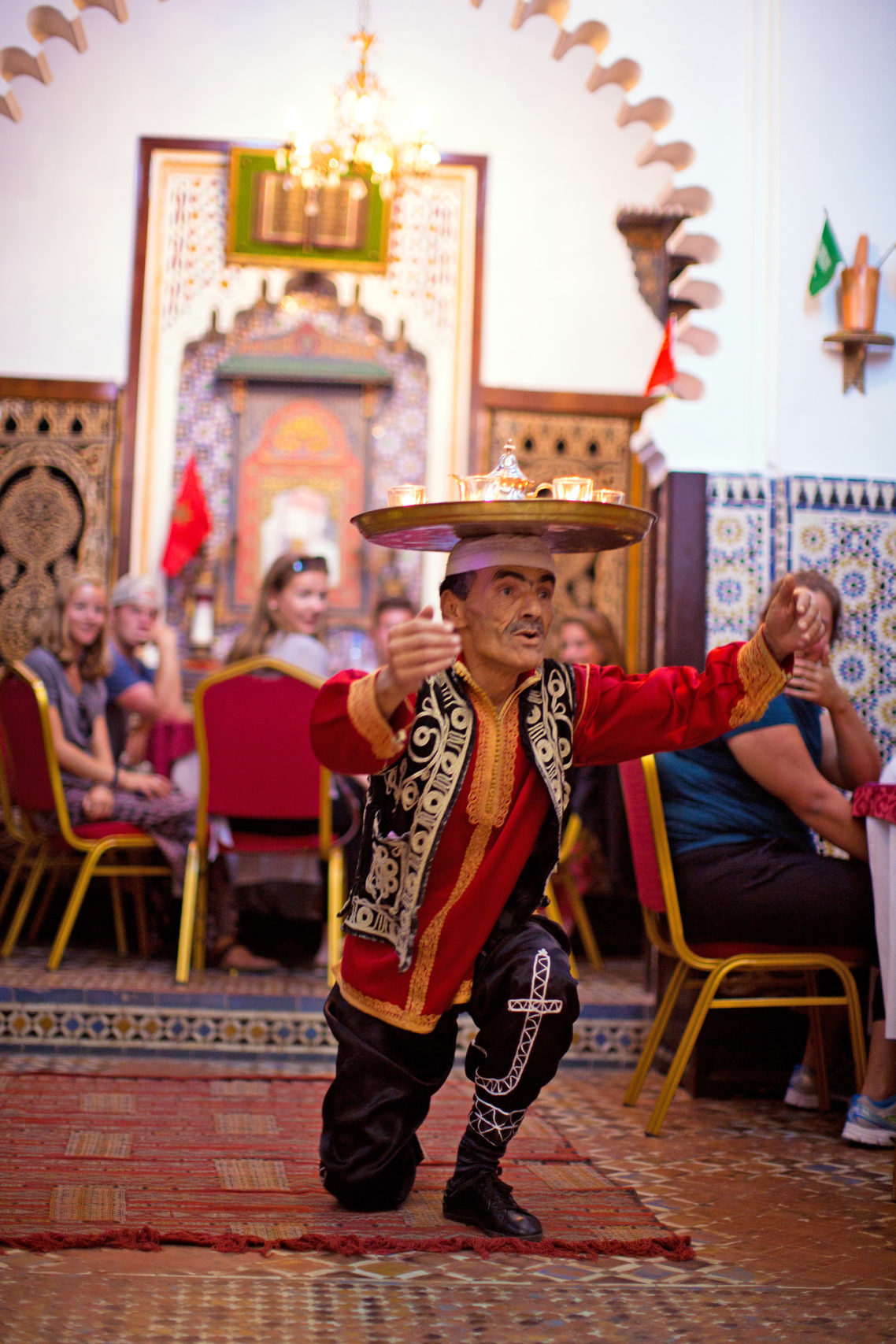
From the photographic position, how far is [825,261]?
13.8ft

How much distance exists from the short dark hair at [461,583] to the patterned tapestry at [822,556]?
5.62 ft

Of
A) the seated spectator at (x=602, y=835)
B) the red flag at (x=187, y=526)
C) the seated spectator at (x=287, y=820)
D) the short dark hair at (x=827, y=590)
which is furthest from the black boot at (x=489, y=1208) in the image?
the red flag at (x=187, y=526)

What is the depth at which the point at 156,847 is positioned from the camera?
15.6 feet

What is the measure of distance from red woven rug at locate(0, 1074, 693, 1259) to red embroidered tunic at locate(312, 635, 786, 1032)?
38cm

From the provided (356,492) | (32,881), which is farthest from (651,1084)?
(356,492)

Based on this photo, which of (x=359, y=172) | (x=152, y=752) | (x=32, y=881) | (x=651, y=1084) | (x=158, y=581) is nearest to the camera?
(x=651, y=1084)

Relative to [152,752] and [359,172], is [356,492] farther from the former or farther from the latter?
[152,752]

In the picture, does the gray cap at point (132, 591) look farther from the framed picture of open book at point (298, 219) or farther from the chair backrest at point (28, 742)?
the framed picture of open book at point (298, 219)

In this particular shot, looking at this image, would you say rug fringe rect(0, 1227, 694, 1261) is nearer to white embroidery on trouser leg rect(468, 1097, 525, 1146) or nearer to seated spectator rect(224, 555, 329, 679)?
white embroidery on trouser leg rect(468, 1097, 525, 1146)

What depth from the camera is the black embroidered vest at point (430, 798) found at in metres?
2.39

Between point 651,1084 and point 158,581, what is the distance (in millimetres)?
3831

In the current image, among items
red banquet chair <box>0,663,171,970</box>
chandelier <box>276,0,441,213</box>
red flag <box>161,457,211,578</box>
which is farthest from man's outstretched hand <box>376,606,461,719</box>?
red flag <box>161,457,211,578</box>

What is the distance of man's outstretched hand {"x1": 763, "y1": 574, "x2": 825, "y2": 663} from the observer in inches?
93.7

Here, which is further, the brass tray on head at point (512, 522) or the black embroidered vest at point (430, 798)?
the black embroidered vest at point (430, 798)
